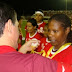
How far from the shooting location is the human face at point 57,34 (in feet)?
6.10

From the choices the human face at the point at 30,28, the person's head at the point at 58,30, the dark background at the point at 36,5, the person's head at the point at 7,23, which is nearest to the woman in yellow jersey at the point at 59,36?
the person's head at the point at 58,30

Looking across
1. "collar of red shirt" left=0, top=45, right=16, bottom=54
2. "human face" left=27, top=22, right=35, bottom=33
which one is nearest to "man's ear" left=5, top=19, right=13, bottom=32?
"collar of red shirt" left=0, top=45, right=16, bottom=54

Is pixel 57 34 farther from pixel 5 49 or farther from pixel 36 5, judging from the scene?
pixel 36 5

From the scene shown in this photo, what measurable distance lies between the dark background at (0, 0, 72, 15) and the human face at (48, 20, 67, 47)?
6815 millimetres

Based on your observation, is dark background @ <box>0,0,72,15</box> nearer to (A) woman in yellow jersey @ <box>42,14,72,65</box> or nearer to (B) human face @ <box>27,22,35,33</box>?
(B) human face @ <box>27,22,35,33</box>

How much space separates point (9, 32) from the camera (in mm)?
1018

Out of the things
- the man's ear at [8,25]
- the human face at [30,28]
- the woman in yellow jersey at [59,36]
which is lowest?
the human face at [30,28]

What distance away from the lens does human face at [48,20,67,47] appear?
1.86 meters

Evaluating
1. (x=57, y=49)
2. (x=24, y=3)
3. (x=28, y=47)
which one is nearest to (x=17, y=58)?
(x=28, y=47)

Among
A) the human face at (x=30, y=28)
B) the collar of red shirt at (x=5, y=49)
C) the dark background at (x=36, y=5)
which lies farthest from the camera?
the dark background at (x=36, y=5)

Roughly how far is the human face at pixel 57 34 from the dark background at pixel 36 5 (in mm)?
6815

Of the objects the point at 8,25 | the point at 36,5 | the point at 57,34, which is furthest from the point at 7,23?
the point at 36,5

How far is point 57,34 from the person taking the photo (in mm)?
1854

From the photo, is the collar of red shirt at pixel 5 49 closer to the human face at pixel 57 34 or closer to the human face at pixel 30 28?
the human face at pixel 57 34
